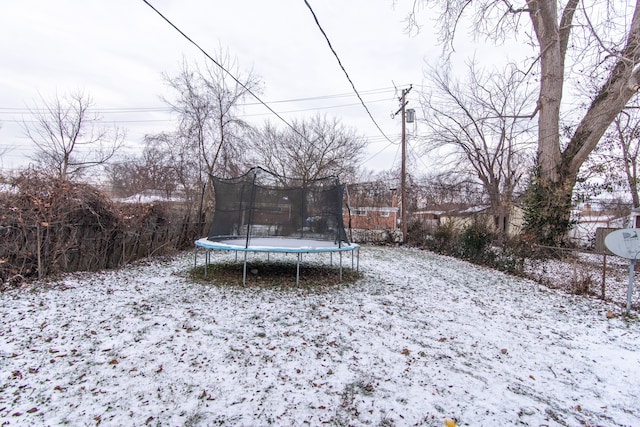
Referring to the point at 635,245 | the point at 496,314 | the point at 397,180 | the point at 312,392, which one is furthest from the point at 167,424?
the point at 397,180

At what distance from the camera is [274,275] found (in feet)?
17.2

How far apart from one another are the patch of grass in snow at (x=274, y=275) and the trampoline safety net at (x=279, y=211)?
594 mm

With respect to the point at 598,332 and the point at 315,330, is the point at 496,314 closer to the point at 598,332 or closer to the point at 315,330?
the point at 598,332

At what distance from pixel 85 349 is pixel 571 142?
33.9 ft

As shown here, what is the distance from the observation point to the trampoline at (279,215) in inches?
209

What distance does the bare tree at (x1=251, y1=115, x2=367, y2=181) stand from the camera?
50.2 ft

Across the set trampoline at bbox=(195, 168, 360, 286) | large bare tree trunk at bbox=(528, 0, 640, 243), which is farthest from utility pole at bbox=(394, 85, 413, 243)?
Result: trampoline at bbox=(195, 168, 360, 286)

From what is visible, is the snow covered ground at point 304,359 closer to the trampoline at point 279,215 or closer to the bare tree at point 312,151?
the trampoline at point 279,215

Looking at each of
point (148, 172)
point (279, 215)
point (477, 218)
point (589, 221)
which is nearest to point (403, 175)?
point (477, 218)

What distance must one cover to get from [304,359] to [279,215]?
3.54 metres

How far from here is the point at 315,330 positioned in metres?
2.91

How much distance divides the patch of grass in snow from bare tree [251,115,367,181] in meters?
9.43

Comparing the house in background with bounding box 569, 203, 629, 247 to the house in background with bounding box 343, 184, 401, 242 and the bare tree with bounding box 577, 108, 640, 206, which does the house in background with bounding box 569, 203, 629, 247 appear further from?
the house in background with bounding box 343, 184, 401, 242

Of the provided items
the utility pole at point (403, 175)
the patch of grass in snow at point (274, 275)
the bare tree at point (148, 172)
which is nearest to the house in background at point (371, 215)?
the utility pole at point (403, 175)
